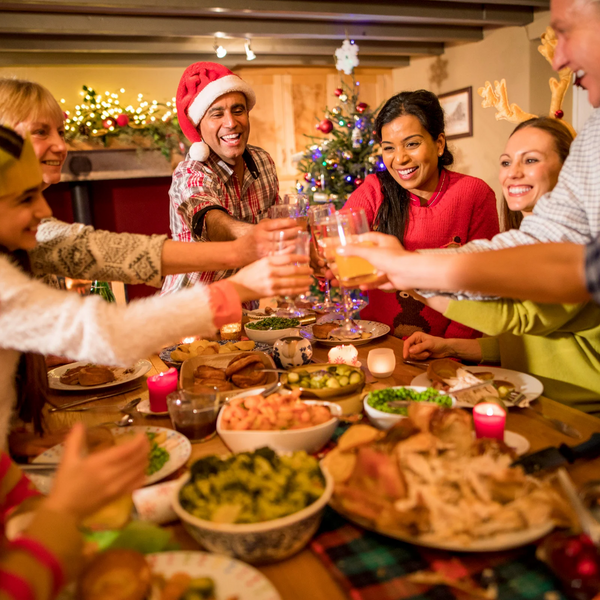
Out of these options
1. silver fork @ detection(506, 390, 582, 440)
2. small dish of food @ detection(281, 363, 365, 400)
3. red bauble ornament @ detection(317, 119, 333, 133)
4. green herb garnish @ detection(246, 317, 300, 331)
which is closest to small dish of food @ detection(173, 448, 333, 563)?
small dish of food @ detection(281, 363, 365, 400)

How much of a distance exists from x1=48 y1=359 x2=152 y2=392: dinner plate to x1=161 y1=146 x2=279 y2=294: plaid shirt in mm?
731

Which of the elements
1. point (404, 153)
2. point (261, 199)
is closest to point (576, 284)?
point (404, 153)

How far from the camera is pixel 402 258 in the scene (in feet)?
4.85

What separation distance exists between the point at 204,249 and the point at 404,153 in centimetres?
149

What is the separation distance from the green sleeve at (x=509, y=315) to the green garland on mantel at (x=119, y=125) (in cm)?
640

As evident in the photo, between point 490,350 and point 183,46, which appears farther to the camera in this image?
point 183,46

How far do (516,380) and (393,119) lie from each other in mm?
1770

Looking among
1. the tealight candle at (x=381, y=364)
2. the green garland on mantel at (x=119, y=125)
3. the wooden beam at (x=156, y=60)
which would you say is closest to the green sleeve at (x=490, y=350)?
the tealight candle at (x=381, y=364)

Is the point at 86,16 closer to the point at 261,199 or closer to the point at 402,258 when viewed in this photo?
the point at 261,199

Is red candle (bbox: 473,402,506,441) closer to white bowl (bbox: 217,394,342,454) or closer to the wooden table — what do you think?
the wooden table

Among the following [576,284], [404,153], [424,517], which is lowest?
[424,517]

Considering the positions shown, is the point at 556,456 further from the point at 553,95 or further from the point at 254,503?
the point at 553,95

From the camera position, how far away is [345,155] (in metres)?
5.84

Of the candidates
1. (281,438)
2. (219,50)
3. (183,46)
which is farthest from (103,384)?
(183,46)
